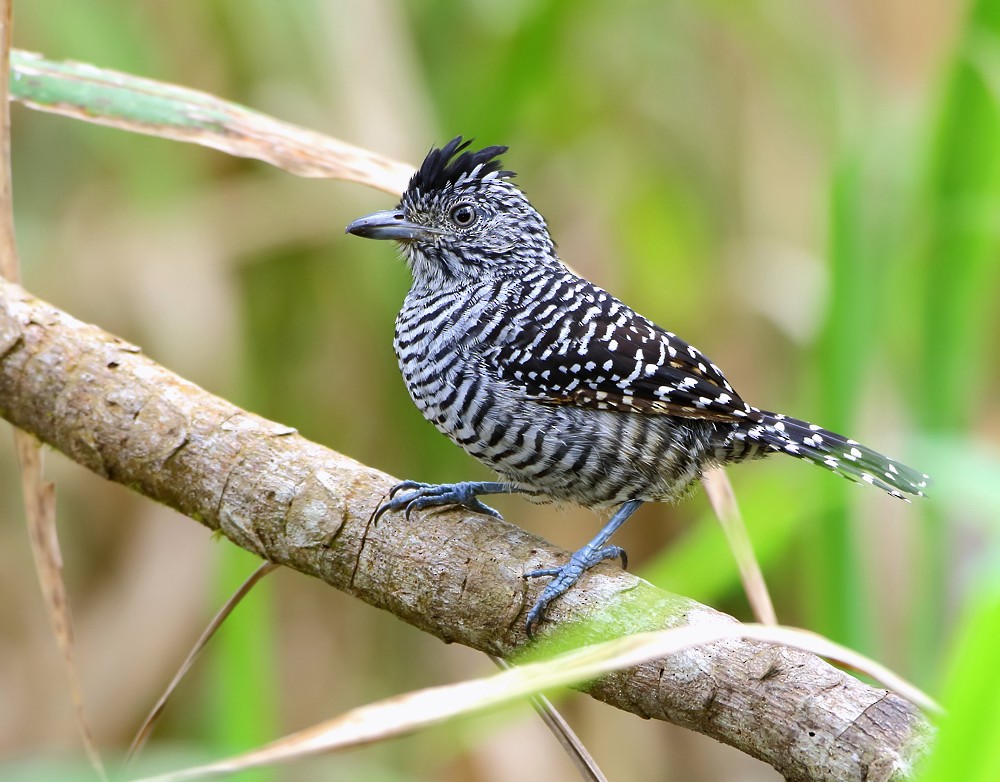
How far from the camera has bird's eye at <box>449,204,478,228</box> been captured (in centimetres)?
276

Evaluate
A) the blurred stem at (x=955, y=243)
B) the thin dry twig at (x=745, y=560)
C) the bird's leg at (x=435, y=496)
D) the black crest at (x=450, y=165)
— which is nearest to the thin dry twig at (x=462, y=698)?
the thin dry twig at (x=745, y=560)

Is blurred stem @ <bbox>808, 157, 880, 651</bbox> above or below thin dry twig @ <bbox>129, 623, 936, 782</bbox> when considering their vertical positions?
above

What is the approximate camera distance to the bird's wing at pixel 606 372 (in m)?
2.40

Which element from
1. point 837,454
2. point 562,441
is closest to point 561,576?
point 562,441

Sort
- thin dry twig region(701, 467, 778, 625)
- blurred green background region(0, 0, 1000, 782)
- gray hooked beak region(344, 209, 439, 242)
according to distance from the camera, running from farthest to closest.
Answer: blurred green background region(0, 0, 1000, 782) < gray hooked beak region(344, 209, 439, 242) < thin dry twig region(701, 467, 778, 625)

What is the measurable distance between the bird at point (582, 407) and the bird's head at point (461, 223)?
74 mm

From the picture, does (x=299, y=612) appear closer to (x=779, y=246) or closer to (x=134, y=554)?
(x=134, y=554)

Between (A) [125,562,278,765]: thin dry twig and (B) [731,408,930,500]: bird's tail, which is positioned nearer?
(A) [125,562,278,765]: thin dry twig

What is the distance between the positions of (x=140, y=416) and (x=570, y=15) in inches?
80.5

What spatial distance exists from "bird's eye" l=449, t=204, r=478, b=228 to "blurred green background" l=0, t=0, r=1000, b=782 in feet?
1.95

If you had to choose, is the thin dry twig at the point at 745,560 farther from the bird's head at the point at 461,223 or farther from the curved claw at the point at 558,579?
the bird's head at the point at 461,223

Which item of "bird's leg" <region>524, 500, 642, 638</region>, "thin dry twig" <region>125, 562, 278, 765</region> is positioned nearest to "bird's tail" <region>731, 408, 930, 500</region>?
"bird's leg" <region>524, 500, 642, 638</region>

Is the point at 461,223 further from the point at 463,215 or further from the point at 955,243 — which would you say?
the point at 955,243

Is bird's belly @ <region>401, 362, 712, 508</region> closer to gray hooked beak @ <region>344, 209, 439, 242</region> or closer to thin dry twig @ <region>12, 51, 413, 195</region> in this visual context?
gray hooked beak @ <region>344, 209, 439, 242</region>
